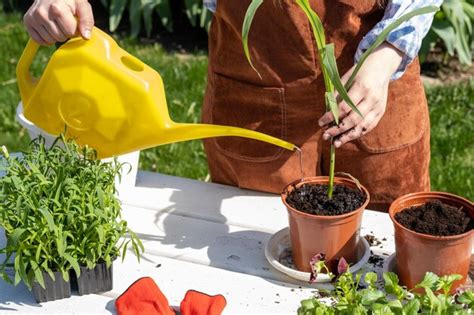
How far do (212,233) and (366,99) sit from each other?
42 centimetres

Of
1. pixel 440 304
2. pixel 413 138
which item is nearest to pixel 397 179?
pixel 413 138

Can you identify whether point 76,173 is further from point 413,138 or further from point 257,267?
point 413,138

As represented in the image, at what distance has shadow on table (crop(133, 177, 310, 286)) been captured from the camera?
5.33 ft

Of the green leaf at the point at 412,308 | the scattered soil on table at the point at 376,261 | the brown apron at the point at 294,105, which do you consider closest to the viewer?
the green leaf at the point at 412,308

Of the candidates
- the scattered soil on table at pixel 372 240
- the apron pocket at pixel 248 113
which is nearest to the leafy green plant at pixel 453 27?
the apron pocket at pixel 248 113

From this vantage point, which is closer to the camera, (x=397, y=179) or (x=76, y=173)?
(x=76, y=173)

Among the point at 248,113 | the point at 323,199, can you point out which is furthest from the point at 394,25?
the point at 248,113

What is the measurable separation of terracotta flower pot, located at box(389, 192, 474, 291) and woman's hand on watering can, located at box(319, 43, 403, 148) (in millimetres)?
179

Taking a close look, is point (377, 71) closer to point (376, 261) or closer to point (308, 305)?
point (376, 261)

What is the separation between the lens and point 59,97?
162cm

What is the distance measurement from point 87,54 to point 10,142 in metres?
1.93

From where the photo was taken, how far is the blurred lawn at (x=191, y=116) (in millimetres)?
3121

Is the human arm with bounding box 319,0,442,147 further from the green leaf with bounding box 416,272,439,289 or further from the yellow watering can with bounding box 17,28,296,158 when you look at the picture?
the green leaf with bounding box 416,272,439,289

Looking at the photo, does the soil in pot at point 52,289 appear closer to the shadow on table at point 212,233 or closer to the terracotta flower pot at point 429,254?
the shadow on table at point 212,233
